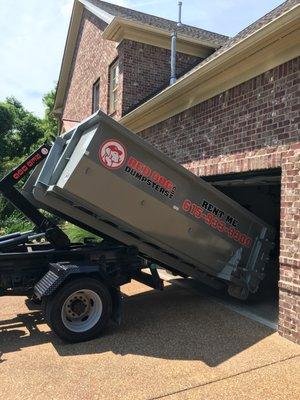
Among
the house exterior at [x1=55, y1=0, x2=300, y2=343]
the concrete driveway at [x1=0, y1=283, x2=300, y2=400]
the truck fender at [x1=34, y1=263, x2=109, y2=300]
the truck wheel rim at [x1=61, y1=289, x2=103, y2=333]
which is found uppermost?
the house exterior at [x1=55, y1=0, x2=300, y2=343]

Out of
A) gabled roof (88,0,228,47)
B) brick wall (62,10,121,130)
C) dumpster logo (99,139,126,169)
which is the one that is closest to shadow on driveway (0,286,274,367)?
dumpster logo (99,139,126,169)

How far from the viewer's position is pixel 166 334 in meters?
5.98

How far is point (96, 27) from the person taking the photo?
1695cm

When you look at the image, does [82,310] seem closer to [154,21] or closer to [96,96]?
[154,21]

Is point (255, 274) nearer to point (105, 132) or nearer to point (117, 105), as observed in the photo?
point (105, 132)

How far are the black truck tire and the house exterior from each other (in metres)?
2.39

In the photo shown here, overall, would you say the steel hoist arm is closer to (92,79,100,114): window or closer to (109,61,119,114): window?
(109,61,119,114): window

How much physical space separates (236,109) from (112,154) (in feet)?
7.91

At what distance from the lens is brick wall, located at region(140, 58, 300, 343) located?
5750 millimetres

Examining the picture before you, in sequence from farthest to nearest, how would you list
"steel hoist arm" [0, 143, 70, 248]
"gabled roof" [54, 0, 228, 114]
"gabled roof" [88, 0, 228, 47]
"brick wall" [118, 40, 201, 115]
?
1. "gabled roof" [88, 0, 228, 47]
2. "brick wall" [118, 40, 201, 115]
3. "gabled roof" [54, 0, 228, 114]
4. "steel hoist arm" [0, 143, 70, 248]

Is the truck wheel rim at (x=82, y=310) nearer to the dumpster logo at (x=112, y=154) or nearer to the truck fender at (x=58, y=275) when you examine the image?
the truck fender at (x=58, y=275)

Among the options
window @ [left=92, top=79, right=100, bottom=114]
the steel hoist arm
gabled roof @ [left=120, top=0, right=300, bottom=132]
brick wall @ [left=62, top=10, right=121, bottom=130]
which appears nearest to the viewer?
gabled roof @ [left=120, top=0, right=300, bottom=132]

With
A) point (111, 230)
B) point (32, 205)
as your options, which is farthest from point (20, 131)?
point (111, 230)

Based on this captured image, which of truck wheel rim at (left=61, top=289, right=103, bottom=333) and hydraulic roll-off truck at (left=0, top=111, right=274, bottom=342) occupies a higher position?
hydraulic roll-off truck at (left=0, top=111, right=274, bottom=342)
